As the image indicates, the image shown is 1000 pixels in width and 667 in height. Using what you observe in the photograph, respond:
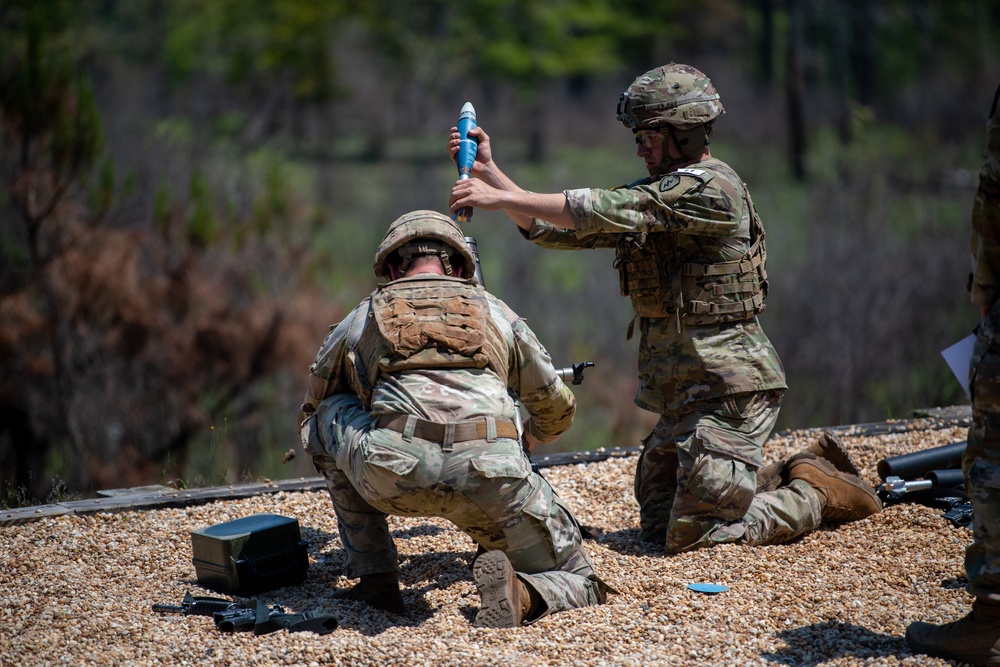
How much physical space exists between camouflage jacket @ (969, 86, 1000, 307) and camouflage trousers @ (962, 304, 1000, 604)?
3.3 inches

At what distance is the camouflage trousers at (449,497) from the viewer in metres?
4.21

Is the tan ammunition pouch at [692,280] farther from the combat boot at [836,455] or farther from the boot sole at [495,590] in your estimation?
the boot sole at [495,590]

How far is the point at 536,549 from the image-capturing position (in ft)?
14.7

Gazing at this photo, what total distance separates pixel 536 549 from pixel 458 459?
1.80ft

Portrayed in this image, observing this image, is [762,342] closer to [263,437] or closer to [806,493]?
[806,493]

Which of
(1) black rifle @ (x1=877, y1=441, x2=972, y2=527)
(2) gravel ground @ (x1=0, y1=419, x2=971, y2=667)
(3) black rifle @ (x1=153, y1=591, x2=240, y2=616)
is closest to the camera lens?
(2) gravel ground @ (x1=0, y1=419, x2=971, y2=667)

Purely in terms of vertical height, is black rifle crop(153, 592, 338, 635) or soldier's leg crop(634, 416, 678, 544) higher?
soldier's leg crop(634, 416, 678, 544)

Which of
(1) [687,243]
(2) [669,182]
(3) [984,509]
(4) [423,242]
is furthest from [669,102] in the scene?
(3) [984,509]

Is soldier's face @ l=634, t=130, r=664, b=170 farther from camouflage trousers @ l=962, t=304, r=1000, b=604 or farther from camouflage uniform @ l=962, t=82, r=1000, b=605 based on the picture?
camouflage trousers @ l=962, t=304, r=1000, b=604

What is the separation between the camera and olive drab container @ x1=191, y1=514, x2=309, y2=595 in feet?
15.6

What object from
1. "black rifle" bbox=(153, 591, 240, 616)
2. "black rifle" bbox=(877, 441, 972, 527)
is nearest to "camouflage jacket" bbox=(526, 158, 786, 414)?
"black rifle" bbox=(877, 441, 972, 527)

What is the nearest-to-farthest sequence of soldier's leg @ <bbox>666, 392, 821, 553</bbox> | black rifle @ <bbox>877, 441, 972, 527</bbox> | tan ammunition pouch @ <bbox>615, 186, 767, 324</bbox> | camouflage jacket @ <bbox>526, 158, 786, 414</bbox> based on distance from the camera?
camouflage jacket @ <bbox>526, 158, 786, 414</bbox> → soldier's leg @ <bbox>666, 392, 821, 553</bbox> → tan ammunition pouch @ <bbox>615, 186, 767, 324</bbox> → black rifle @ <bbox>877, 441, 972, 527</bbox>

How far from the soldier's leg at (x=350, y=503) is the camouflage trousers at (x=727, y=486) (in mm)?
1410

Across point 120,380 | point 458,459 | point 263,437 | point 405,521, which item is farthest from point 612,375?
point 458,459
